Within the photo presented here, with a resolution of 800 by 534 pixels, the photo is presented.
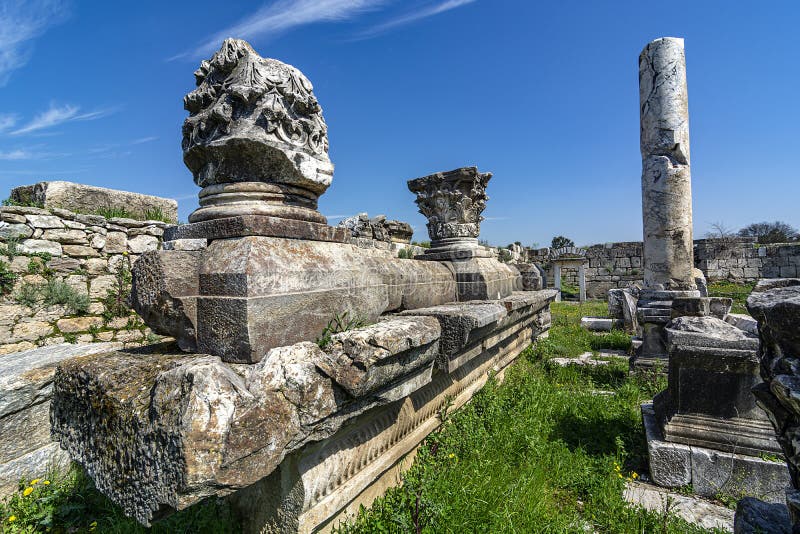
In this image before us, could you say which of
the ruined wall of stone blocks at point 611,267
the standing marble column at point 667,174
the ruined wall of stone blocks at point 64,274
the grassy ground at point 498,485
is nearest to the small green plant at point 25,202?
the ruined wall of stone blocks at point 64,274

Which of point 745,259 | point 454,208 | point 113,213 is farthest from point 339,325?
point 745,259

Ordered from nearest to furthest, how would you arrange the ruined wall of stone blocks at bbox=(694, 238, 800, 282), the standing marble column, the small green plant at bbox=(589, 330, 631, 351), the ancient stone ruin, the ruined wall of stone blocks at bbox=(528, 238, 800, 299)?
the ancient stone ruin → the standing marble column → the small green plant at bbox=(589, 330, 631, 351) → the ruined wall of stone blocks at bbox=(694, 238, 800, 282) → the ruined wall of stone blocks at bbox=(528, 238, 800, 299)

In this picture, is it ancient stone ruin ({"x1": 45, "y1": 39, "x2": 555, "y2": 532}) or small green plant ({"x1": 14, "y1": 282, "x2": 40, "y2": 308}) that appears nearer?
ancient stone ruin ({"x1": 45, "y1": 39, "x2": 555, "y2": 532})

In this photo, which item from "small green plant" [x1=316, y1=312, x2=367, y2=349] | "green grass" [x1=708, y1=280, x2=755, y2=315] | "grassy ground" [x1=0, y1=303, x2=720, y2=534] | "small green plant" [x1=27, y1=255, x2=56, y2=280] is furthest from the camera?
"green grass" [x1=708, y1=280, x2=755, y2=315]

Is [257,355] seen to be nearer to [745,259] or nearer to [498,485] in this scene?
[498,485]

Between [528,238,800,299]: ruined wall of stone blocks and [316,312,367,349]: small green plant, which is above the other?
[528,238,800,299]: ruined wall of stone blocks

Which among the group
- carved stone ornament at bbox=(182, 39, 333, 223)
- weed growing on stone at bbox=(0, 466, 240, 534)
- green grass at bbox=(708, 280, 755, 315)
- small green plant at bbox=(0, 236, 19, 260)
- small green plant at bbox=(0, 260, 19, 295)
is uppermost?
carved stone ornament at bbox=(182, 39, 333, 223)

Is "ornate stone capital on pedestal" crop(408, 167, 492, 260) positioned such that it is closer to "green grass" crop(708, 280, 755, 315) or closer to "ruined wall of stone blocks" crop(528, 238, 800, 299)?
"green grass" crop(708, 280, 755, 315)

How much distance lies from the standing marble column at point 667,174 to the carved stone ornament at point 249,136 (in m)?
6.08

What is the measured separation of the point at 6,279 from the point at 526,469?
6.22 meters

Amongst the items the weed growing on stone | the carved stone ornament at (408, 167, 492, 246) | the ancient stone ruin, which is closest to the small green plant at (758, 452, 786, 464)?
the ancient stone ruin

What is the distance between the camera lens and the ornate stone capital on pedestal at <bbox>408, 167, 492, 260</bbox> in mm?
4582

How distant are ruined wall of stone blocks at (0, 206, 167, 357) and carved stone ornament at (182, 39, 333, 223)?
437 centimetres

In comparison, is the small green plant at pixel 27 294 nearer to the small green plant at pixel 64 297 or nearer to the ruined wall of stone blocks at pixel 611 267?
the small green plant at pixel 64 297
